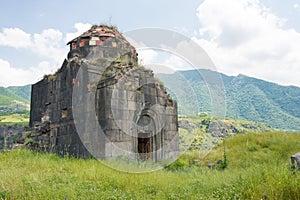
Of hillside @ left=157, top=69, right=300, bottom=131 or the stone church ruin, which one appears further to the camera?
the stone church ruin

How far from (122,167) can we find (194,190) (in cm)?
303

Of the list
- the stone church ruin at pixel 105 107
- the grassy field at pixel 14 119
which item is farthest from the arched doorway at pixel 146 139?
the grassy field at pixel 14 119

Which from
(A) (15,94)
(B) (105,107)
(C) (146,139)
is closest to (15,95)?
(A) (15,94)

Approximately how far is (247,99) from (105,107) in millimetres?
54801

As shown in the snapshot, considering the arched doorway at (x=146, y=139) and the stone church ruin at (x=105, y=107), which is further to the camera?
the arched doorway at (x=146, y=139)

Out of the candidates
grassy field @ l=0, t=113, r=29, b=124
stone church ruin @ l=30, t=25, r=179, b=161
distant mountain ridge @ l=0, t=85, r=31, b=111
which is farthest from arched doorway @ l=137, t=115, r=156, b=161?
distant mountain ridge @ l=0, t=85, r=31, b=111

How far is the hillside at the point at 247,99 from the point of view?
873 cm

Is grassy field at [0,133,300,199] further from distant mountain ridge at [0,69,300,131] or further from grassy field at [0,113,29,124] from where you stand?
grassy field at [0,113,29,124]

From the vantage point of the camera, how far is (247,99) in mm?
58781

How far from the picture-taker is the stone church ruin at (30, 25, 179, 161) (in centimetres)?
919

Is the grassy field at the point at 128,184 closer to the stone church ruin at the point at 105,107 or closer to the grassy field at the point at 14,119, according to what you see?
the stone church ruin at the point at 105,107

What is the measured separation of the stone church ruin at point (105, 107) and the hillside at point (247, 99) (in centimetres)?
161

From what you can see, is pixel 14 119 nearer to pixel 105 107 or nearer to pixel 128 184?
pixel 105 107

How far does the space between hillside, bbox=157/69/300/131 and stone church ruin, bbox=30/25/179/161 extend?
5.29 feet
